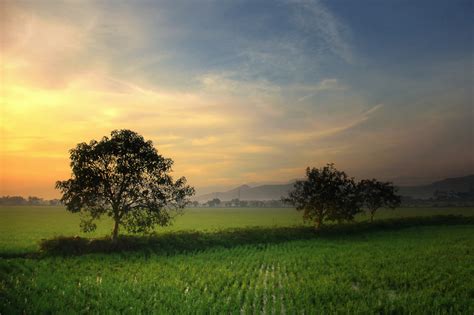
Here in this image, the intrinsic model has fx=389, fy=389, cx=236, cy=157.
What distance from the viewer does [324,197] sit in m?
60.8

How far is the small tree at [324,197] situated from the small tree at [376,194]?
17.0 metres

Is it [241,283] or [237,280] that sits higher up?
[237,280]

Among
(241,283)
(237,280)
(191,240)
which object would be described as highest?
(191,240)

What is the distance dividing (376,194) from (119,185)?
59312mm

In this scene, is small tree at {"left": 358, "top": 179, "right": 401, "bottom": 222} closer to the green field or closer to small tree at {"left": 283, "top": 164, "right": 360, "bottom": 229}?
small tree at {"left": 283, "top": 164, "right": 360, "bottom": 229}

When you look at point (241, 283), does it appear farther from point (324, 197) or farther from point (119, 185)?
point (324, 197)

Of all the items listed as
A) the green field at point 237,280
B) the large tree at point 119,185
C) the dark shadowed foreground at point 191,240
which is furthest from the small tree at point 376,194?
the large tree at point 119,185

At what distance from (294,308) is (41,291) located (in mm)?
12634

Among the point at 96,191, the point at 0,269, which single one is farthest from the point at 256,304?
the point at 96,191

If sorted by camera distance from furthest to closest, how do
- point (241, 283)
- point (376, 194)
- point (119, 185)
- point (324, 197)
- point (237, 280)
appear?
point (376, 194) → point (324, 197) → point (119, 185) → point (237, 280) → point (241, 283)

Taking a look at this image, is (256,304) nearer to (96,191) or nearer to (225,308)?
(225,308)

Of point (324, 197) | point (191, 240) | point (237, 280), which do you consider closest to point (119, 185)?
point (191, 240)

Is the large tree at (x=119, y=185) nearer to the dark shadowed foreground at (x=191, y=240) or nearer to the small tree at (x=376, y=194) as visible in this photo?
the dark shadowed foreground at (x=191, y=240)

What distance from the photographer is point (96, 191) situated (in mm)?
37281
